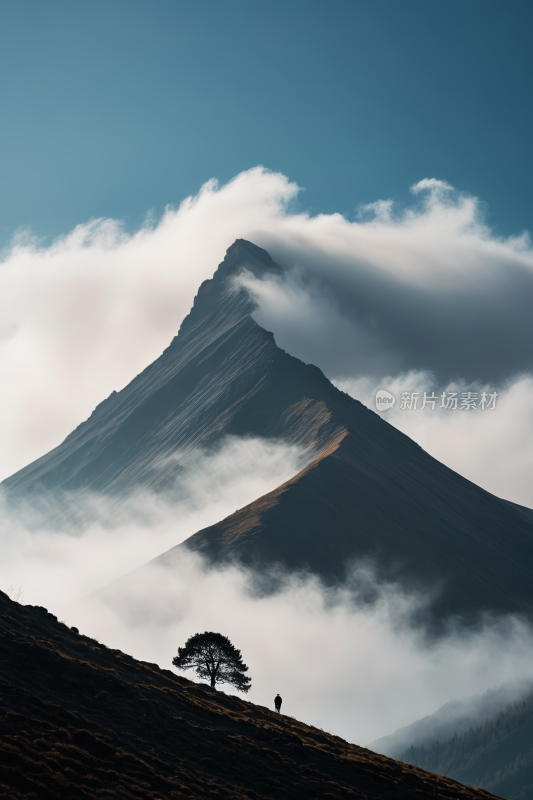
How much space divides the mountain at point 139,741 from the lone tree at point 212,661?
13.4 m

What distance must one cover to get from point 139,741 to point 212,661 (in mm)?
36637

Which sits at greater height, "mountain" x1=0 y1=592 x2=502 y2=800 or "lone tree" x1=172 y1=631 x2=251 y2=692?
"lone tree" x1=172 y1=631 x2=251 y2=692

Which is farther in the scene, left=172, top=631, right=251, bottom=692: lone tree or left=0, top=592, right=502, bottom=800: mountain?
left=172, top=631, right=251, bottom=692: lone tree

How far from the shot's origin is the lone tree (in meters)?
76.8

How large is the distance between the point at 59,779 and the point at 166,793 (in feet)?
21.8

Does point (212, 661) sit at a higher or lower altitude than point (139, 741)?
higher

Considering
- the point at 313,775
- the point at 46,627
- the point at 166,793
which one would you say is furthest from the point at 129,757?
the point at 46,627

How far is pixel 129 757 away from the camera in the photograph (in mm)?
37906

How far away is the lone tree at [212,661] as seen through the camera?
76812mm

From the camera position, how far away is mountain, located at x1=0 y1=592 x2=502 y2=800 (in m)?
33.9

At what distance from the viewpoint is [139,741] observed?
4162 centimetres

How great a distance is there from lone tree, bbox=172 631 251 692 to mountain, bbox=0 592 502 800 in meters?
13.4

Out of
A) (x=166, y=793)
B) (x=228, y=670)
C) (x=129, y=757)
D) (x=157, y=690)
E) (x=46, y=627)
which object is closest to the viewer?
(x=166, y=793)

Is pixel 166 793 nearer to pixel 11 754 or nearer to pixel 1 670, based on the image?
pixel 11 754
